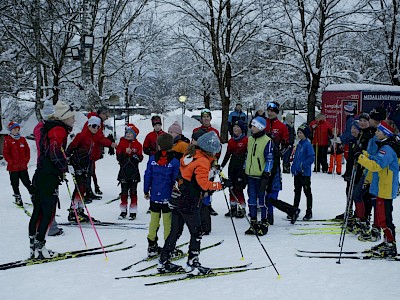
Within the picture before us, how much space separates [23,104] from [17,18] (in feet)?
31.0

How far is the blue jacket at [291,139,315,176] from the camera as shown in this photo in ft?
26.2

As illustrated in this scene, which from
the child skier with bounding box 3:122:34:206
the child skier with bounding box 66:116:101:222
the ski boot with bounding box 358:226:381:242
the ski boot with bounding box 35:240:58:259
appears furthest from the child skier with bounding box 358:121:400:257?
the child skier with bounding box 3:122:34:206

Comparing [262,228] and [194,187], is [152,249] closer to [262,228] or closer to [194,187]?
[194,187]

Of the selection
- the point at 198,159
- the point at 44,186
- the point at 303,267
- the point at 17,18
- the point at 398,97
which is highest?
the point at 17,18

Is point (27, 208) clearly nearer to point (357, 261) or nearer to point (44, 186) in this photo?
Answer: point (44, 186)

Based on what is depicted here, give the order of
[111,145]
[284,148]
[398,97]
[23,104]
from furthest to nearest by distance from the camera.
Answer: [23,104], [398,97], [111,145], [284,148]

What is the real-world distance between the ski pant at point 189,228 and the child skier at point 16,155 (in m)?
5.01

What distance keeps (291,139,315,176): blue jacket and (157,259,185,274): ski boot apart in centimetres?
357

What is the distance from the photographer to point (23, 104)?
26.9 m

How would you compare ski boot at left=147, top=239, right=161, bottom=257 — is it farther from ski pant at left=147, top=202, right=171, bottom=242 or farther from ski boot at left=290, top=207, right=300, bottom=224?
ski boot at left=290, top=207, right=300, bottom=224

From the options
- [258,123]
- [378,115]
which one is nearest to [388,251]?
[378,115]

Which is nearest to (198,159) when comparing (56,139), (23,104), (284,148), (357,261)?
(56,139)

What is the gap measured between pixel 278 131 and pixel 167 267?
3.42 meters

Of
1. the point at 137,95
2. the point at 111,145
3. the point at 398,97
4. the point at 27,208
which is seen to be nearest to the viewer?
the point at 111,145
